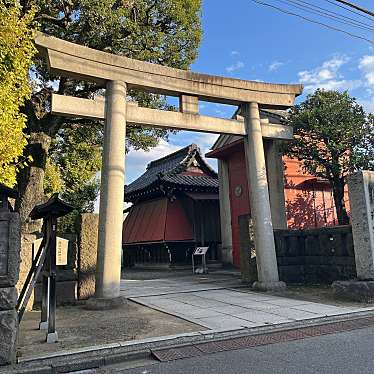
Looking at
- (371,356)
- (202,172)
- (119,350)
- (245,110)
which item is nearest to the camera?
(371,356)

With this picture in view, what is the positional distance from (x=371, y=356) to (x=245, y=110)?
853 centimetres

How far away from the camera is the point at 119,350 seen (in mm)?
5234

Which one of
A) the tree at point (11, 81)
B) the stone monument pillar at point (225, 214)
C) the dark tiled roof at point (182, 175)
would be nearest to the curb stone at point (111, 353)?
the tree at point (11, 81)

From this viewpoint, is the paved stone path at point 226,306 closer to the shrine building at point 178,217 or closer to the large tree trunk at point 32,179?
the large tree trunk at point 32,179

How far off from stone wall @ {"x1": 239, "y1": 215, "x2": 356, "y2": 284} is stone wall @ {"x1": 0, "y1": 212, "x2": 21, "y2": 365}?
26.3ft

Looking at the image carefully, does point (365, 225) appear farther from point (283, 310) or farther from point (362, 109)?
point (362, 109)

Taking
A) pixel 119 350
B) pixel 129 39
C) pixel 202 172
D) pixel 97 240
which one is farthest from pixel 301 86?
pixel 202 172

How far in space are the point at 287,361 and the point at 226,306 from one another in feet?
12.7

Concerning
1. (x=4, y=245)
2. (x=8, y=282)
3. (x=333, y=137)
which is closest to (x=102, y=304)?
(x=8, y=282)

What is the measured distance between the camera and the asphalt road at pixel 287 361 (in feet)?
14.6

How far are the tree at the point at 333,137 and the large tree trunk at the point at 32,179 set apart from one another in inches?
346

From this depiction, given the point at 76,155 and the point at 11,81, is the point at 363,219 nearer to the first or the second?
the point at 11,81

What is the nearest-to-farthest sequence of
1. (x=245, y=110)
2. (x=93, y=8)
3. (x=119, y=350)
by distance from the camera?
(x=119, y=350)
(x=93, y=8)
(x=245, y=110)

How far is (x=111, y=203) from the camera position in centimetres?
909
